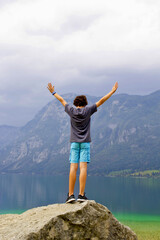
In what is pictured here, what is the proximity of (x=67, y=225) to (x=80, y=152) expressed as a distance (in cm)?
217

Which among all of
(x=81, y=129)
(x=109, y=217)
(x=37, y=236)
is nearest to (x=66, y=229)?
(x=37, y=236)

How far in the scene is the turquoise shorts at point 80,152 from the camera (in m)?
9.05

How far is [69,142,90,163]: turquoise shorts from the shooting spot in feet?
29.7

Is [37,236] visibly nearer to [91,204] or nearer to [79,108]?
[91,204]

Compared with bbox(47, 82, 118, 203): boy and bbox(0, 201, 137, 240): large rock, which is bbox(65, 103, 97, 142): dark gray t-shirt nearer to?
bbox(47, 82, 118, 203): boy

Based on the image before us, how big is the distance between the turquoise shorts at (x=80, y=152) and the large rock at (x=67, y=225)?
1304 mm

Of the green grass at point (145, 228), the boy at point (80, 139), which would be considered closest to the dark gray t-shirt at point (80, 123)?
the boy at point (80, 139)

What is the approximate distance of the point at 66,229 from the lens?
26.7 ft

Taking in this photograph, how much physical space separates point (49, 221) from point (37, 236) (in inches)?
19.8

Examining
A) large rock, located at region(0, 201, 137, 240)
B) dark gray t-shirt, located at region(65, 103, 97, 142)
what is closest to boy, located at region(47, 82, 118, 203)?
→ dark gray t-shirt, located at region(65, 103, 97, 142)

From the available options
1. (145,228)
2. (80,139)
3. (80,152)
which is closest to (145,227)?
(145,228)

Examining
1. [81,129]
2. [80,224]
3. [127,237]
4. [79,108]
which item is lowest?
[127,237]

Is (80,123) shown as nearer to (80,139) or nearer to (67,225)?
(80,139)

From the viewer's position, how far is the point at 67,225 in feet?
26.8
